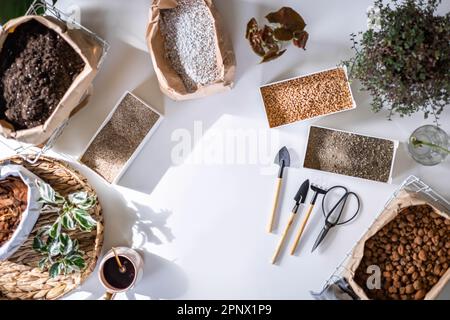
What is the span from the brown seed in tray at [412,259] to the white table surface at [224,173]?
9 cm

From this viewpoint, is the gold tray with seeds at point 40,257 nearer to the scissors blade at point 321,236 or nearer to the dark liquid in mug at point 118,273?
the dark liquid in mug at point 118,273

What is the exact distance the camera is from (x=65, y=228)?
1438 mm

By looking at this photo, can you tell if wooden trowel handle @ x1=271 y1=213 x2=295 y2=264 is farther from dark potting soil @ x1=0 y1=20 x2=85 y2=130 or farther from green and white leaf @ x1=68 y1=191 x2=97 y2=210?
dark potting soil @ x1=0 y1=20 x2=85 y2=130

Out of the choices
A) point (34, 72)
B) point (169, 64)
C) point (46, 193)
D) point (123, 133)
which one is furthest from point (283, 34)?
point (46, 193)

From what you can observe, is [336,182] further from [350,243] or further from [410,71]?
[410,71]

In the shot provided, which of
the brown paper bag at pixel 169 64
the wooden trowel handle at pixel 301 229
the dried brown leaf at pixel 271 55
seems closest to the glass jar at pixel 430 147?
the wooden trowel handle at pixel 301 229

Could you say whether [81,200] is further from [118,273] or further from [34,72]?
[34,72]

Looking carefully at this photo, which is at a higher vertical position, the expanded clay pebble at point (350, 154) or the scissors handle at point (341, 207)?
the expanded clay pebble at point (350, 154)

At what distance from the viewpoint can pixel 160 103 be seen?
149cm

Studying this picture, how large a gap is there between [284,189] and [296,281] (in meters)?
0.29

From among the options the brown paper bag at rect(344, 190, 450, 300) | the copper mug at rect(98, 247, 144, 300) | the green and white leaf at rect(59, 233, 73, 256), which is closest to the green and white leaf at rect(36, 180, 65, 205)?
the green and white leaf at rect(59, 233, 73, 256)

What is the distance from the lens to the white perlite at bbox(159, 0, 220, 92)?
1392mm

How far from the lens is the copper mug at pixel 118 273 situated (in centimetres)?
140
